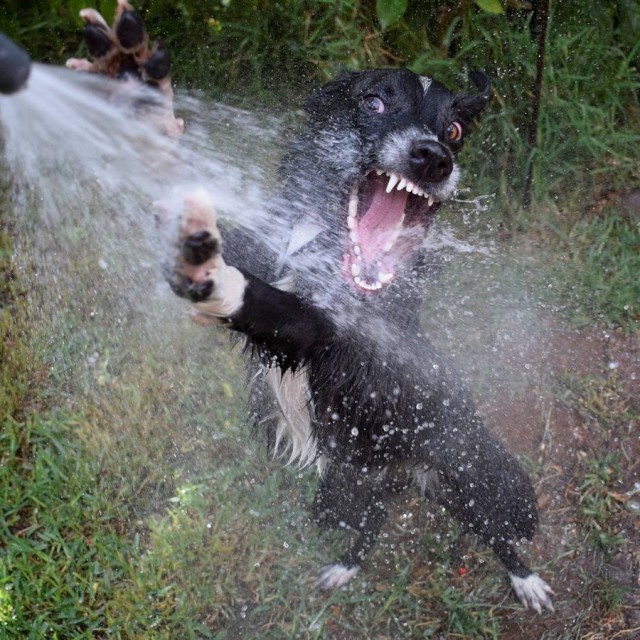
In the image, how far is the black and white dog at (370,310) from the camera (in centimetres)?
266

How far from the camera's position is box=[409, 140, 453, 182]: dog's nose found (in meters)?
2.62

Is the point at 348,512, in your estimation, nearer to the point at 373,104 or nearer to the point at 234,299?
the point at 234,299

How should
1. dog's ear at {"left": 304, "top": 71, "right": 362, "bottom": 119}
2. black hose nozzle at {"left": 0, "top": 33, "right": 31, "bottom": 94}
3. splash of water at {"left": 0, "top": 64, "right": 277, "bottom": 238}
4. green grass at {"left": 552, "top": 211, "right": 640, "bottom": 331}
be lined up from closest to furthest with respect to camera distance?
black hose nozzle at {"left": 0, "top": 33, "right": 31, "bottom": 94}
splash of water at {"left": 0, "top": 64, "right": 277, "bottom": 238}
dog's ear at {"left": 304, "top": 71, "right": 362, "bottom": 119}
green grass at {"left": 552, "top": 211, "right": 640, "bottom": 331}

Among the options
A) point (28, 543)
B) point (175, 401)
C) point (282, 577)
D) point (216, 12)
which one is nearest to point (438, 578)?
point (282, 577)

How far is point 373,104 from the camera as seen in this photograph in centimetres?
290

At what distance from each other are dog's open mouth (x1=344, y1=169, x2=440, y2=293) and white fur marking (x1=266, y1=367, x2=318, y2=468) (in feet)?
1.40

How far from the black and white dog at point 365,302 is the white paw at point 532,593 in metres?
0.32

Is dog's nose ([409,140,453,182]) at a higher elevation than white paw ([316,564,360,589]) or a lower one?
higher

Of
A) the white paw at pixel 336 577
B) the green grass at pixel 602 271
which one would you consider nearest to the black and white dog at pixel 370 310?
the white paw at pixel 336 577

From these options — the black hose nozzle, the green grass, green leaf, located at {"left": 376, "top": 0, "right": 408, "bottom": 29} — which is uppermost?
the black hose nozzle

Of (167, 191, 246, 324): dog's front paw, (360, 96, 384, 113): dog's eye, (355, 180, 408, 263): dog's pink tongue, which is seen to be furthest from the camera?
(360, 96, 384, 113): dog's eye

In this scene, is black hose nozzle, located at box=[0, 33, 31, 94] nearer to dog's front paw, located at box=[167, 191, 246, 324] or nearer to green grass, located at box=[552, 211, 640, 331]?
dog's front paw, located at box=[167, 191, 246, 324]

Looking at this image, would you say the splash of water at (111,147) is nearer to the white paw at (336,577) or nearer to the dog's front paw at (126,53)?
the dog's front paw at (126,53)

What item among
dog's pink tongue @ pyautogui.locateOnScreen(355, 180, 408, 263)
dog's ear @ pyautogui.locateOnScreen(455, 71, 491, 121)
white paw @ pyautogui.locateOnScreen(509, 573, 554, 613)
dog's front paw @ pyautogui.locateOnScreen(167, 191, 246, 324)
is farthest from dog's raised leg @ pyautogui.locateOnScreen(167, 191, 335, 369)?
white paw @ pyautogui.locateOnScreen(509, 573, 554, 613)
